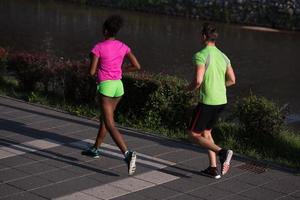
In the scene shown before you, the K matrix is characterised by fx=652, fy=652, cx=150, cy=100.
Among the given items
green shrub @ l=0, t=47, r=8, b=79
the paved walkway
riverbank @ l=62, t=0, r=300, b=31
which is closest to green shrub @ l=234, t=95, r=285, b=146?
the paved walkway

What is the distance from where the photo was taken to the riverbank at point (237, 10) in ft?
81.4

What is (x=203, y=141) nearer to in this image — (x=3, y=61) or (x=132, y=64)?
(x=132, y=64)

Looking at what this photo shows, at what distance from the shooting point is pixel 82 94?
10.0m

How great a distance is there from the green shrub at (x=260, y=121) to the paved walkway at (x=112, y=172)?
77 cm

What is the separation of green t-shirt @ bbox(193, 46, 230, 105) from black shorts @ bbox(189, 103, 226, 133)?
0.17 feet

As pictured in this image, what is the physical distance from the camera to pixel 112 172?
22.1 ft

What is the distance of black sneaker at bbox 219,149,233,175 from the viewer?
6.48 metres

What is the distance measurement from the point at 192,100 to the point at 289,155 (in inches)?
65.1

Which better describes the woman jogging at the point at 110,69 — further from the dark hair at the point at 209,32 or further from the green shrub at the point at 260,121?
the green shrub at the point at 260,121

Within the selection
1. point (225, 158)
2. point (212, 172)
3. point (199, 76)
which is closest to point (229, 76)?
point (199, 76)

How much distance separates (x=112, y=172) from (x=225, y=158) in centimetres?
118

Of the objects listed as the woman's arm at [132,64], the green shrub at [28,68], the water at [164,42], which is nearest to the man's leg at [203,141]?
the woman's arm at [132,64]

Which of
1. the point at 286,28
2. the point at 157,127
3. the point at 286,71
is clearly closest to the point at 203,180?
the point at 157,127

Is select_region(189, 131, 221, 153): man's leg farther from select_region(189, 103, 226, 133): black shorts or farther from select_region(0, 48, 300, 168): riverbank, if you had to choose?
select_region(0, 48, 300, 168): riverbank
